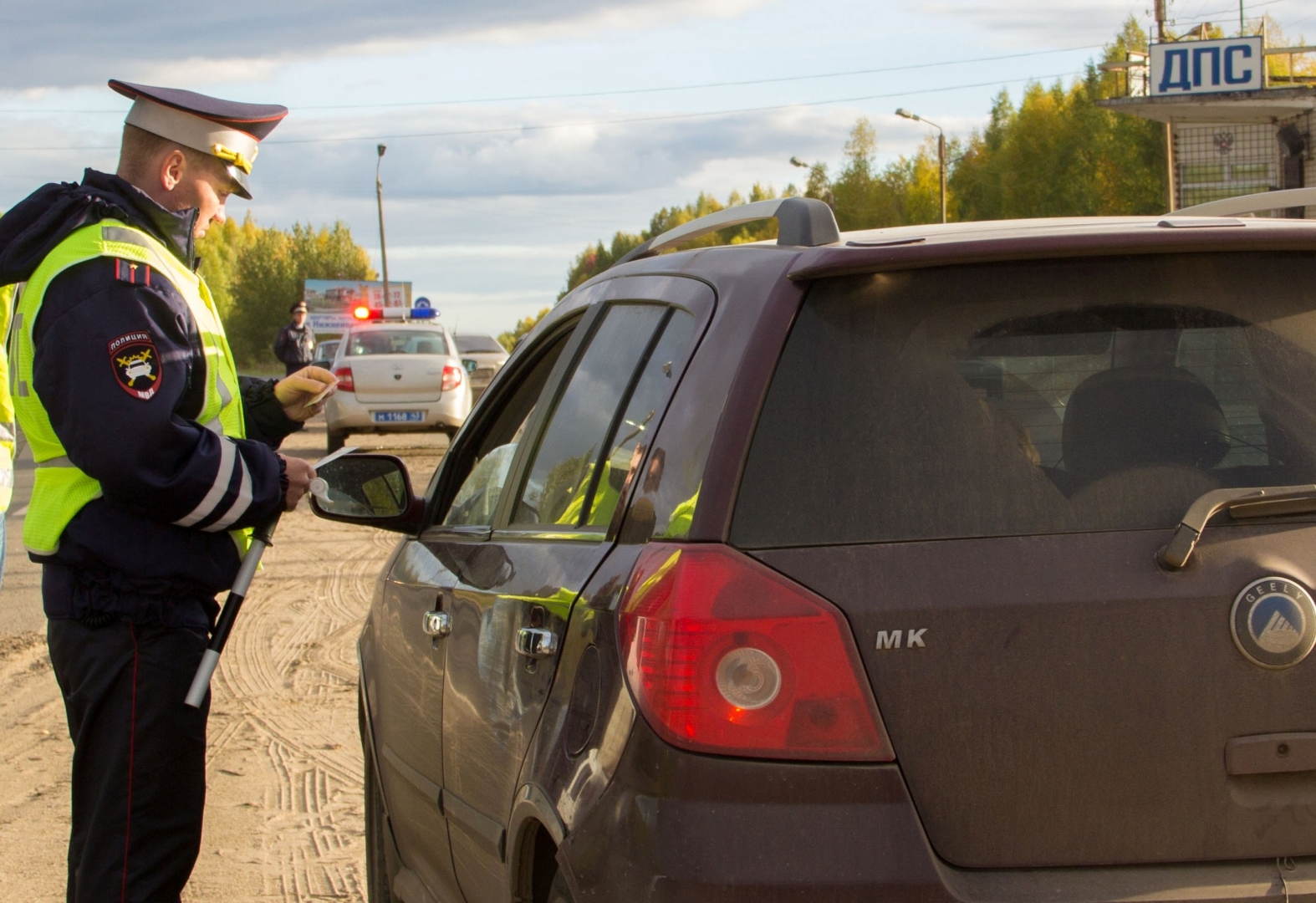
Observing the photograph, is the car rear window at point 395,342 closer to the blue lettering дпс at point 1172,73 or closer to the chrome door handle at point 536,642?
the chrome door handle at point 536,642

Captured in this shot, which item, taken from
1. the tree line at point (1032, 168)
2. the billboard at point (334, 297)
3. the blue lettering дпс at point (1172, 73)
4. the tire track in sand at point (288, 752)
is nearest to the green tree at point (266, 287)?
the billboard at point (334, 297)

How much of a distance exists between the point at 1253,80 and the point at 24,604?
29.5 meters

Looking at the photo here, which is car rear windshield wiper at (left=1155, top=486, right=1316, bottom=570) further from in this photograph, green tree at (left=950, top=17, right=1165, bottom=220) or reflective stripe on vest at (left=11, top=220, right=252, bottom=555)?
green tree at (left=950, top=17, right=1165, bottom=220)

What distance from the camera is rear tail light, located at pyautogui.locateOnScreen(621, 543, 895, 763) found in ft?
6.43

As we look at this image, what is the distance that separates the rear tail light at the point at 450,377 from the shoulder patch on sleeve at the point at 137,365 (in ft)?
51.3

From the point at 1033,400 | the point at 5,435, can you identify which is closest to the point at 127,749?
the point at 5,435

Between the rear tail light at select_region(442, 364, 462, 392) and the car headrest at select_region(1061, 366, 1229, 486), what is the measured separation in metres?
17.0

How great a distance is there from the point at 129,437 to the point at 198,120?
859mm

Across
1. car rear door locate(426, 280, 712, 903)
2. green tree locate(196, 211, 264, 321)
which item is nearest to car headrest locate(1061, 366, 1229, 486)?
car rear door locate(426, 280, 712, 903)

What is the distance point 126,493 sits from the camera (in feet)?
10.7

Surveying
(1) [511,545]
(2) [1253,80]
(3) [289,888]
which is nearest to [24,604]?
(3) [289,888]

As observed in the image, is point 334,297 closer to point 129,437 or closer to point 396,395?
point 396,395

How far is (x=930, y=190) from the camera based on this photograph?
115 m

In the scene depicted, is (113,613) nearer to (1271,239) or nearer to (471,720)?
(471,720)
